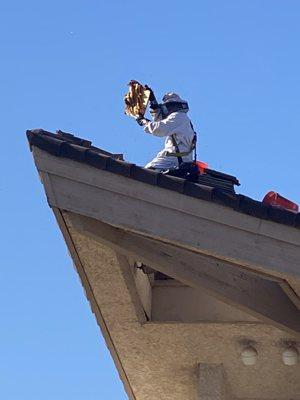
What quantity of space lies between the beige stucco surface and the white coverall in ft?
3.59

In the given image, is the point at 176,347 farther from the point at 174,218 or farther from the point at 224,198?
the point at 224,198

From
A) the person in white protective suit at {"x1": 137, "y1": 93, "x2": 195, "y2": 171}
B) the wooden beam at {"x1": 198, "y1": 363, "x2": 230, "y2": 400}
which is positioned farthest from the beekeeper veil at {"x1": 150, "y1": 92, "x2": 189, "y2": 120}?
the wooden beam at {"x1": 198, "y1": 363, "x2": 230, "y2": 400}

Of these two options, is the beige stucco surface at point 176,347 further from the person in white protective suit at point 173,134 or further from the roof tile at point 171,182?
the roof tile at point 171,182

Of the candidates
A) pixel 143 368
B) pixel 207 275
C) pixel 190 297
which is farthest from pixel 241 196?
pixel 143 368

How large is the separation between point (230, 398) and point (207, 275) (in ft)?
9.72

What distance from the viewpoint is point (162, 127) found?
12.9 m

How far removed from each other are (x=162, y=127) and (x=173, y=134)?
137 mm

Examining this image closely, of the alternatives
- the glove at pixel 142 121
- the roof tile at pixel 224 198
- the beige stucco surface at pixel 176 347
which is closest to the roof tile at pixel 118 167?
the roof tile at pixel 224 198

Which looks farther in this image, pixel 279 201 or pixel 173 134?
pixel 173 134

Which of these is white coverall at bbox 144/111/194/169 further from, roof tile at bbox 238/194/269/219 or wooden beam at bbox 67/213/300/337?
roof tile at bbox 238/194/269/219

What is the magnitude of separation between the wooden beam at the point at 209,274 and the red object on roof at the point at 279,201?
0.77 m

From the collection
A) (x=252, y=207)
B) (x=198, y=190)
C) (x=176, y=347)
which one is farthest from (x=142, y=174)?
(x=176, y=347)

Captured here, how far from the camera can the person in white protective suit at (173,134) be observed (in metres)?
12.8

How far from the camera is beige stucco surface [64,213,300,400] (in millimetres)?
13078
